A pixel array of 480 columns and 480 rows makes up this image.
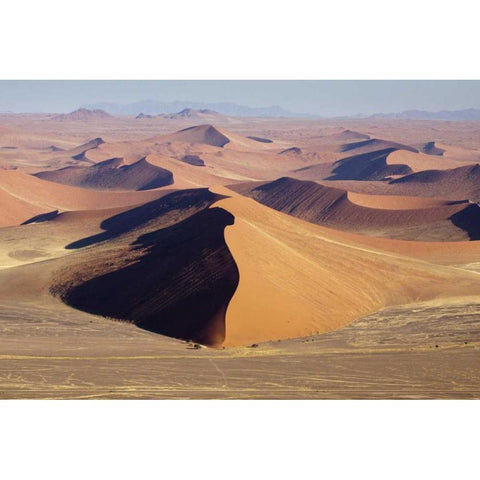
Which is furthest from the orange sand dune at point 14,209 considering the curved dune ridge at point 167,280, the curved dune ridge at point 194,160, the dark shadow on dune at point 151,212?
the curved dune ridge at point 194,160

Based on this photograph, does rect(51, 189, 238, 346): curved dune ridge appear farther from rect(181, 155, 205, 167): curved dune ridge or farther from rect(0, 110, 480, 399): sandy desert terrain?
rect(181, 155, 205, 167): curved dune ridge

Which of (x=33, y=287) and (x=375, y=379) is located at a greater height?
(x=375, y=379)

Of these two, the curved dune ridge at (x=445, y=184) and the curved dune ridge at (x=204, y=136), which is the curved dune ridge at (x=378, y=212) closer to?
the curved dune ridge at (x=445, y=184)

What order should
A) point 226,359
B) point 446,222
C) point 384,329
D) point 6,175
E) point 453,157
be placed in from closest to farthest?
point 226,359 → point 384,329 → point 446,222 → point 6,175 → point 453,157

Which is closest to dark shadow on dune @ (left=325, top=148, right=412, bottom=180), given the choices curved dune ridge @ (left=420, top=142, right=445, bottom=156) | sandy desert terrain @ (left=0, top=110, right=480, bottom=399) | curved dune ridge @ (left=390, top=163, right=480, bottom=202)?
curved dune ridge @ (left=390, top=163, right=480, bottom=202)

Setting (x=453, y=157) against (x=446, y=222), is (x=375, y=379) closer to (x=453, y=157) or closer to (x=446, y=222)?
(x=446, y=222)

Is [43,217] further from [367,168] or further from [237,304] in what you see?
[367,168]

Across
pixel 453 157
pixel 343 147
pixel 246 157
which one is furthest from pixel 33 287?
pixel 343 147

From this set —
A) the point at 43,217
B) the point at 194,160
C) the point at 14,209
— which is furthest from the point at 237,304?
the point at 194,160

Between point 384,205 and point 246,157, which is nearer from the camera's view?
point 384,205
